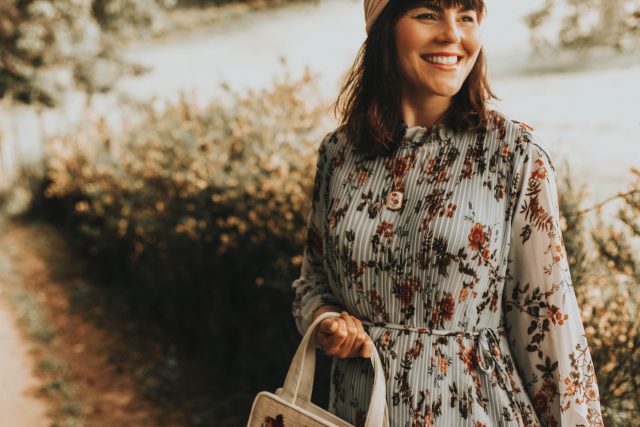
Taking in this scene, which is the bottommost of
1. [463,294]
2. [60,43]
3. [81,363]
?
[81,363]

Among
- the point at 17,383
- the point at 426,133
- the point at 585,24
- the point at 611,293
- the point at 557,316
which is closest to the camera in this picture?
the point at 557,316

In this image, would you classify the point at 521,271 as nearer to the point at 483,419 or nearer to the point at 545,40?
the point at 483,419

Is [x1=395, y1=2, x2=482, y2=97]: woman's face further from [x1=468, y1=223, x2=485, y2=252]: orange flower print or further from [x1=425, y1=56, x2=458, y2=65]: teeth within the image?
[x1=468, y1=223, x2=485, y2=252]: orange flower print

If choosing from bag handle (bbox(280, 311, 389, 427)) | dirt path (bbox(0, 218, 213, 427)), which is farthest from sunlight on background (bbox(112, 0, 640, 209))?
dirt path (bbox(0, 218, 213, 427))

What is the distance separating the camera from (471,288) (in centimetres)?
139

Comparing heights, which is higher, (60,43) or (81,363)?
(60,43)

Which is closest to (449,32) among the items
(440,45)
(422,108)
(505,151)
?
→ (440,45)

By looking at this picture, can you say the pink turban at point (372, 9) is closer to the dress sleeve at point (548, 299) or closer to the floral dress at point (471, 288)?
the floral dress at point (471, 288)

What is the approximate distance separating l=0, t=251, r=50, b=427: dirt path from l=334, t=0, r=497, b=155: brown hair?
3.51 m

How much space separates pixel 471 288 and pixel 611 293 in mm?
1261

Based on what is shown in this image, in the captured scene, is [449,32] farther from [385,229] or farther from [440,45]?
[385,229]

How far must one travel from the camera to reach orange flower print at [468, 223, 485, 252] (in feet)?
4.47

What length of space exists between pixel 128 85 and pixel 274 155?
23.9 feet

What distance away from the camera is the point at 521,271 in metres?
1.37
